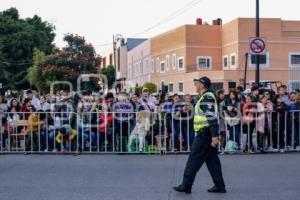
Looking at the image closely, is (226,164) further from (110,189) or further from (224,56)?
(224,56)

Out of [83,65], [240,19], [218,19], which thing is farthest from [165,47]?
[83,65]

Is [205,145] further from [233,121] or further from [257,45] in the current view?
[257,45]

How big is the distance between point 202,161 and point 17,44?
141 feet

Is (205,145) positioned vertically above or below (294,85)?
below

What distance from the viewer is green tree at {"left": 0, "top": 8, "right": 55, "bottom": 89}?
4919 centimetres

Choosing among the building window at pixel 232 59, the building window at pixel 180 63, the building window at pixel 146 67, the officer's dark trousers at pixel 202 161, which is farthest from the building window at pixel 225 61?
the officer's dark trousers at pixel 202 161

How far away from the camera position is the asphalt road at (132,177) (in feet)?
29.3

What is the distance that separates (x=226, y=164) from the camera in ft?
40.9

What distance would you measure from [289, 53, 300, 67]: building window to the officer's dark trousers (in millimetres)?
43554

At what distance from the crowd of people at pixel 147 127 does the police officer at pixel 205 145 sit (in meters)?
5.32

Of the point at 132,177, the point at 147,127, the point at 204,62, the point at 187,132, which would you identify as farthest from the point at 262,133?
the point at 204,62

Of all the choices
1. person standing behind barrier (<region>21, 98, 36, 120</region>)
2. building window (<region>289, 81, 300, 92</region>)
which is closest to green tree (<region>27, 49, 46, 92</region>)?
building window (<region>289, 81, 300, 92</region>)

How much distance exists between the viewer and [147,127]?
583 inches

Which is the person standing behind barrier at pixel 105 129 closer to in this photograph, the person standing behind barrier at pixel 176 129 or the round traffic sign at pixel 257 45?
the person standing behind barrier at pixel 176 129
